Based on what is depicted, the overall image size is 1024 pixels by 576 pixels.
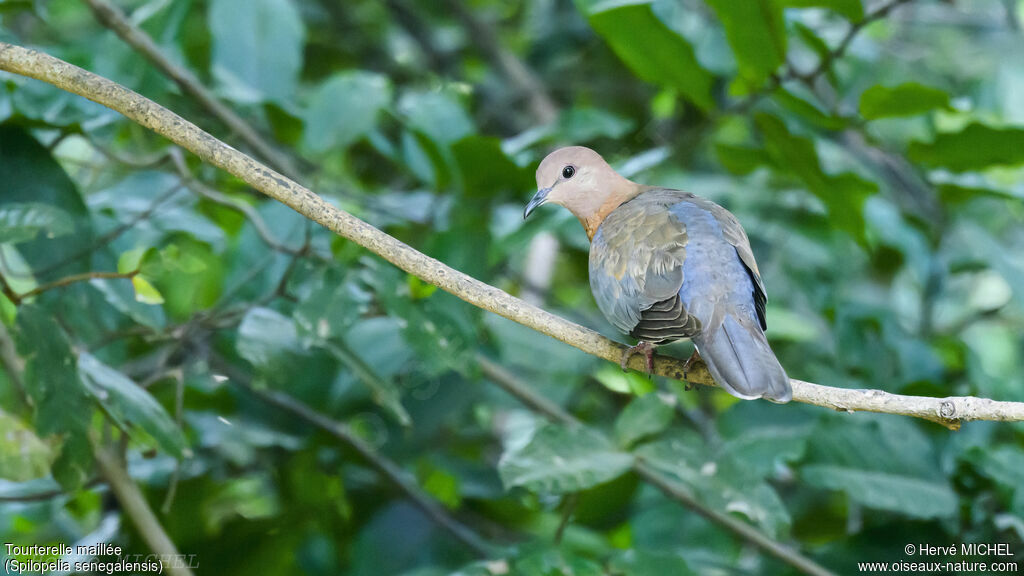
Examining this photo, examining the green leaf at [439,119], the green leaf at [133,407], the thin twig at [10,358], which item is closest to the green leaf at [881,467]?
the green leaf at [439,119]

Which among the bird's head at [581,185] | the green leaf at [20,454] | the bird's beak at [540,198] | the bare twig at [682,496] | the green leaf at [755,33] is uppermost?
the green leaf at [755,33]

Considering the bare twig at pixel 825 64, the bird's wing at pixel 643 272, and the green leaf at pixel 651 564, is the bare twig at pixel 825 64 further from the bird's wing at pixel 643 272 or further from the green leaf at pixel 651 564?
the green leaf at pixel 651 564

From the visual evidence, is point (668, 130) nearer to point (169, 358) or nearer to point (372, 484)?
point (372, 484)

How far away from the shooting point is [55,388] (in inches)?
88.1

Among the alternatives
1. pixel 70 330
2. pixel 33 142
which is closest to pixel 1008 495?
pixel 70 330

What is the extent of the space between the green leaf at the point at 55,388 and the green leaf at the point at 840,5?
86.4 inches

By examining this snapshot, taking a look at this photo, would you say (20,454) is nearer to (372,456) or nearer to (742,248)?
(372,456)

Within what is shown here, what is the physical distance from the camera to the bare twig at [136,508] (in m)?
2.46

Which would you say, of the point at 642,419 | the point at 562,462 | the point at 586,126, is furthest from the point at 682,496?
the point at 586,126

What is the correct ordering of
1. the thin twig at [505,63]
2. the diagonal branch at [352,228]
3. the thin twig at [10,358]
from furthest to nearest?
the thin twig at [505,63], the thin twig at [10,358], the diagonal branch at [352,228]

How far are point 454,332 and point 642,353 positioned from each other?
0.57 meters

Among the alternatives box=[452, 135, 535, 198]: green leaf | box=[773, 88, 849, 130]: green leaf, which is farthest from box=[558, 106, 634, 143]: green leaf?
box=[773, 88, 849, 130]: green leaf

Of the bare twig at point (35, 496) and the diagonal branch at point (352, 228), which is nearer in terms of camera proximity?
the diagonal branch at point (352, 228)

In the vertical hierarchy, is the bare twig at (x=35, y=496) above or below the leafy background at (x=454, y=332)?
below
